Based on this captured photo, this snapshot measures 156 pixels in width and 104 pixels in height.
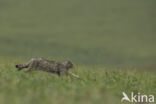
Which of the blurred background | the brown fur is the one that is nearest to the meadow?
the blurred background

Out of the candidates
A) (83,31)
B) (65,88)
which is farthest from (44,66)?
(83,31)

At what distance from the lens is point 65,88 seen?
12062 millimetres

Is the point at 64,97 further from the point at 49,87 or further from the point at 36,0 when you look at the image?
the point at 36,0

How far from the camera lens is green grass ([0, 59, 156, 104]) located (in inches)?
394

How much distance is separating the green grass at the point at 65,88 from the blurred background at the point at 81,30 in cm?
3103

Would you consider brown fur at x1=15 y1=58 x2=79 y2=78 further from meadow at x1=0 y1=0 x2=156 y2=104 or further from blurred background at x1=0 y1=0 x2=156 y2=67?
blurred background at x1=0 y1=0 x2=156 y2=67

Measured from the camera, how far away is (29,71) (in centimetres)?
1452

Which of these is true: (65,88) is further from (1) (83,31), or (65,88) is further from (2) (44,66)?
(1) (83,31)

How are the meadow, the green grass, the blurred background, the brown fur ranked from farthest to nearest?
the blurred background, the meadow, the brown fur, the green grass

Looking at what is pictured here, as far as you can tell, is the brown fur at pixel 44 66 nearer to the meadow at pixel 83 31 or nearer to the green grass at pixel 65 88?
the green grass at pixel 65 88

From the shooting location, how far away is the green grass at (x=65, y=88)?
1000cm

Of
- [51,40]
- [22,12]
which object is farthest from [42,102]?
[22,12]

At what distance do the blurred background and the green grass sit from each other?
31026 millimetres

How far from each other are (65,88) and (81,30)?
55232 mm
